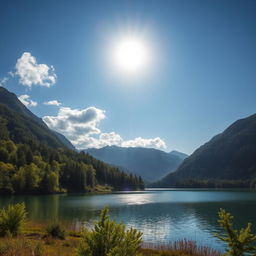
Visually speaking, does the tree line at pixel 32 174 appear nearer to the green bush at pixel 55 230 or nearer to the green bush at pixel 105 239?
the green bush at pixel 55 230

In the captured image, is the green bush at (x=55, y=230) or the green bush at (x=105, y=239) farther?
the green bush at (x=55, y=230)

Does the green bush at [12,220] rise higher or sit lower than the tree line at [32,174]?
lower

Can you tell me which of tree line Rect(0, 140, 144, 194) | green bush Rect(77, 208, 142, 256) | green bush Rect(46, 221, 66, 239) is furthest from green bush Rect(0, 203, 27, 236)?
tree line Rect(0, 140, 144, 194)

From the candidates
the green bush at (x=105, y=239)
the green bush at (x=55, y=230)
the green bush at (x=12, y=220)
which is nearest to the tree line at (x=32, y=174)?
the green bush at (x=55, y=230)

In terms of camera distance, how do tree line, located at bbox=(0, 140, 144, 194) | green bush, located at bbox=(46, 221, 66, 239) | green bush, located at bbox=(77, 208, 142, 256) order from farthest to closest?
tree line, located at bbox=(0, 140, 144, 194), green bush, located at bbox=(46, 221, 66, 239), green bush, located at bbox=(77, 208, 142, 256)

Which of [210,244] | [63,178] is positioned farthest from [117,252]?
[63,178]

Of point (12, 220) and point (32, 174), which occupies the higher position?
point (32, 174)

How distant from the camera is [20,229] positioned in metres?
25.9

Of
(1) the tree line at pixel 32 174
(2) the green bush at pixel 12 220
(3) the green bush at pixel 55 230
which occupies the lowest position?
(3) the green bush at pixel 55 230

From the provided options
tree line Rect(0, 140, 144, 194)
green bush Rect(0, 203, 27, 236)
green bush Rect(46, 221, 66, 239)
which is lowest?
green bush Rect(46, 221, 66, 239)

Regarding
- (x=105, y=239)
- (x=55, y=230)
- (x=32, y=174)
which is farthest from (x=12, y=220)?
(x=32, y=174)

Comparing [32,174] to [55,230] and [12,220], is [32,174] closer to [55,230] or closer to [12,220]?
[55,230]

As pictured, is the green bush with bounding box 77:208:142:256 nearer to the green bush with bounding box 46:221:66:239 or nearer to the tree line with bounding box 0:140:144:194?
the green bush with bounding box 46:221:66:239

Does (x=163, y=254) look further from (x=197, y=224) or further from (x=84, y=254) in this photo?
(x=197, y=224)
